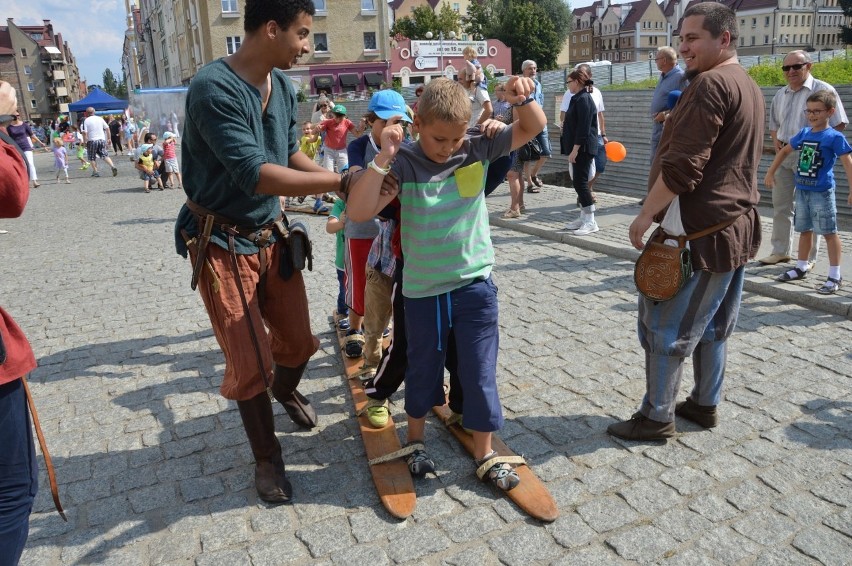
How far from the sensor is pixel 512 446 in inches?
143

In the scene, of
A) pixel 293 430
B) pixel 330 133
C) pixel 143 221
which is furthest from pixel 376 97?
pixel 143 221

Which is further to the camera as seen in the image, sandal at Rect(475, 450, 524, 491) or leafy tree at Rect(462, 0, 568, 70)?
leafy tree at Rect(462, 0, 568, 70)

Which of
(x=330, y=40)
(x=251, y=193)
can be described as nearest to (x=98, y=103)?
(x=330, y=40)

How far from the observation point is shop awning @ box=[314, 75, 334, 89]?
49000 millimetres

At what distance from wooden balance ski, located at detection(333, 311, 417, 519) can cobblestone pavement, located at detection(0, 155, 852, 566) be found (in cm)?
6

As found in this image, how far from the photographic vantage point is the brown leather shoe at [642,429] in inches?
140

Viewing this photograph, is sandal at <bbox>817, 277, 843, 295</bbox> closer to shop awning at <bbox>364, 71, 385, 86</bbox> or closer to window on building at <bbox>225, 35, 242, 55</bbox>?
shop awning at <bbox>364, 71, 385, 86</bbox>

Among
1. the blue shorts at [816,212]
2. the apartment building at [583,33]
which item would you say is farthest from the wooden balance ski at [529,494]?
the apartment building at [583,33]

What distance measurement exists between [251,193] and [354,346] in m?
2.25

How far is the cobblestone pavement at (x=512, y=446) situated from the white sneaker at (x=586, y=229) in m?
2.37

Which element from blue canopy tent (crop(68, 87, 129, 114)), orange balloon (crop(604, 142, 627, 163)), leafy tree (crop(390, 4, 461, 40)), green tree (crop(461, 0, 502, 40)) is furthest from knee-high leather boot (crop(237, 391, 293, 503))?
green tree (crop(461, 0, 502, 40))

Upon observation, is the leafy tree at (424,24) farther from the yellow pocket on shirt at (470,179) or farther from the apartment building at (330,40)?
the yellow pocket on shirt at (470,179)

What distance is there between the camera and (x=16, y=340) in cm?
224

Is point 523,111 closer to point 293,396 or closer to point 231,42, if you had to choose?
point 293,396
